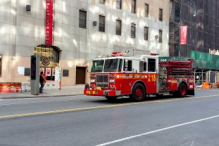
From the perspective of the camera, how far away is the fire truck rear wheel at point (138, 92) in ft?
47.2

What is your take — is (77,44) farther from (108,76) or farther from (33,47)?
(108,76)

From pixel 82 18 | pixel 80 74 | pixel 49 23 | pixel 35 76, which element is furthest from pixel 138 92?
pixel 82 18

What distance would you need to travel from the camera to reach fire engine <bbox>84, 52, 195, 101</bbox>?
1369cm

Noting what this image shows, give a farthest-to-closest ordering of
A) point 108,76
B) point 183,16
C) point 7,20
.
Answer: point 183,16 → point 7,20 → point 108,76

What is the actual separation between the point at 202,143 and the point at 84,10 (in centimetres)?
2392

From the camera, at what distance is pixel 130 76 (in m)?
14.1

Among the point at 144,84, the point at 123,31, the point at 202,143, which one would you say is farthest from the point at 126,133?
the point at 123,31

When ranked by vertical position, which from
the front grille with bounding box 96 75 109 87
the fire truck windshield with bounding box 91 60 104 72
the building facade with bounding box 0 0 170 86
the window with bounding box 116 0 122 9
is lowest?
the front grille with bounding box 96 75 109 87

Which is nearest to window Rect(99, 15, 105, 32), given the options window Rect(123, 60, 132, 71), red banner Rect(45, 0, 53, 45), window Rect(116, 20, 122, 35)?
window Rect(116, 20, 122, 35)

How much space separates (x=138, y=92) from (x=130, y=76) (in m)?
Answer: 1.22

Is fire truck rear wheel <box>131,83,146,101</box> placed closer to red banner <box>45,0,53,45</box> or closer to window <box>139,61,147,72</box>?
window <box>139,61,147,72</box>

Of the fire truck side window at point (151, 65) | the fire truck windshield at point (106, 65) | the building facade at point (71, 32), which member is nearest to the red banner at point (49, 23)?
the building facade at point (71, 32)

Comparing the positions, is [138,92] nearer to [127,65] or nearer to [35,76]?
[127,65]

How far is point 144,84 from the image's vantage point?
49.0 feet
